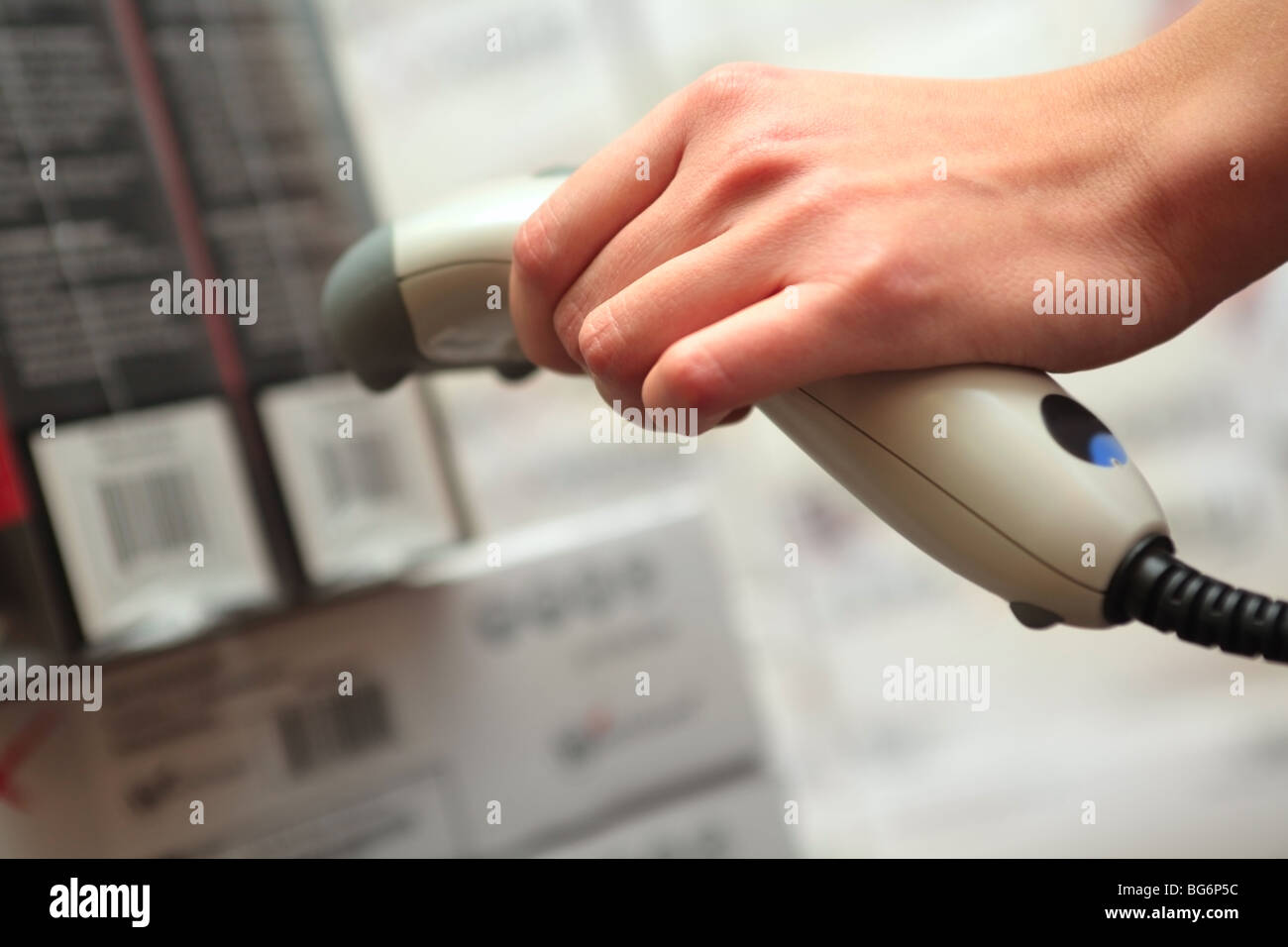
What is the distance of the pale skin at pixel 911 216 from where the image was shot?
342 mm

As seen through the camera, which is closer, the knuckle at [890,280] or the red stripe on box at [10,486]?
the knuckle at [890,280]

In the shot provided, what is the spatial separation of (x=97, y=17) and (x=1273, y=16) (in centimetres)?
50

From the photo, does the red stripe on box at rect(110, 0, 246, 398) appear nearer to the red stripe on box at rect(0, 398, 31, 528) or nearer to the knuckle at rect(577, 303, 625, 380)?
the red stripe on box at rect(0, 398, 31, 528)

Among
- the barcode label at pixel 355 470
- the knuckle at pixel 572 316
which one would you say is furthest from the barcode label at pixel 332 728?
→ the knuckle at pixel 572 316

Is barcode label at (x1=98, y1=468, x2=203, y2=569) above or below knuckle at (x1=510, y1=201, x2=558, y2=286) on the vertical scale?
below

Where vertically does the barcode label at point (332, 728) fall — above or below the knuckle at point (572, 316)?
below

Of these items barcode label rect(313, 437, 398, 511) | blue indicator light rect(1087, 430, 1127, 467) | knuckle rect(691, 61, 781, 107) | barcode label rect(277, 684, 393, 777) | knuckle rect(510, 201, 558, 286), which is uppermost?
knuckle rect(691, 61, 781, 107)

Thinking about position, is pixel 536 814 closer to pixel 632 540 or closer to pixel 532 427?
pixel 632 540

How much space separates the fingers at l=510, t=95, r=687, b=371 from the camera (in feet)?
1.29

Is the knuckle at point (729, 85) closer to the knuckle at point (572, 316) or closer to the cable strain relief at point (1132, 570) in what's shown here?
the knuckle at point (572, 316)

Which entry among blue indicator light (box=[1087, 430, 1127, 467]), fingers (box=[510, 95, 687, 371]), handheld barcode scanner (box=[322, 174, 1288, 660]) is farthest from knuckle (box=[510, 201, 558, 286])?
blue indicator light (box=[1087, 430, 1127, 467])

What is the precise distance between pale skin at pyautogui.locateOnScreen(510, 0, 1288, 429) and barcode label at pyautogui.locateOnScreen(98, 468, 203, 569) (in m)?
0.21

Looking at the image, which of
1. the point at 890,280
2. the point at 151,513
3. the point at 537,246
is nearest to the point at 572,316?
the point at 537,246

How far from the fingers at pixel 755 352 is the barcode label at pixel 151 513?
0.90 feet
